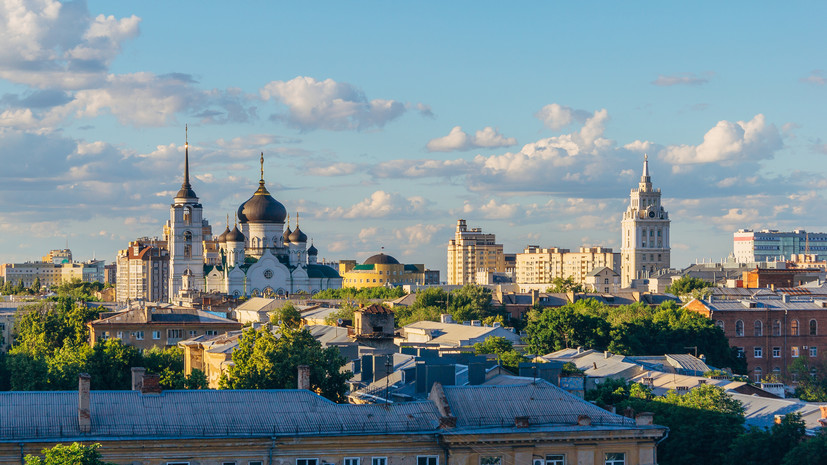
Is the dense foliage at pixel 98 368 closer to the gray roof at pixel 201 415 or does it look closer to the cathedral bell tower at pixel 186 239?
the gray roof at pixel 201 415

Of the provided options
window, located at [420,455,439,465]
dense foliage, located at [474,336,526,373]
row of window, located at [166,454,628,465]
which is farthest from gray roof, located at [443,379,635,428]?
dense foliage, located at [474,336,526,373]

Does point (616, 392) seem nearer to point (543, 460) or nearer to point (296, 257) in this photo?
point (543, 460)

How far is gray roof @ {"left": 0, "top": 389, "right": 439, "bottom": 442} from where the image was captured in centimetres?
3097

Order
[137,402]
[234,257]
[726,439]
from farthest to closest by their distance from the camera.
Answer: [234,257] < [726,439] < [137,402]

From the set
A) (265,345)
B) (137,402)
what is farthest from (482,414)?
(265,345)

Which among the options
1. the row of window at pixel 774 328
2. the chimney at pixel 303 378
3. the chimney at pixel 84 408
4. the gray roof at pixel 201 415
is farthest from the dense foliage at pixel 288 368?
the row of window at pixel 774 328

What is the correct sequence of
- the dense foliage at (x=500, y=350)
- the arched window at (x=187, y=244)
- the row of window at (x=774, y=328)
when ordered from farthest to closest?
1. the arched window at (x=187, y=244)
2. the row of window at (x=774, y=328)
3. the dense foliage at (x=500, y=350)

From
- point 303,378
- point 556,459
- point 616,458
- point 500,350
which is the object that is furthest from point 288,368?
point 500,350

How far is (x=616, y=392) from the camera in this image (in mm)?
48562

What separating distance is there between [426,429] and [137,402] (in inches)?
280

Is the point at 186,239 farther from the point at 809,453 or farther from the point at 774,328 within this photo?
the point at 809,453

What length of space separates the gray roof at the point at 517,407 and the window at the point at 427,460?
44.9 inches

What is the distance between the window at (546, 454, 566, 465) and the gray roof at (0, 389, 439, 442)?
9.46 feet

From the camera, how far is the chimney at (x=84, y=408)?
3094 centimetres
